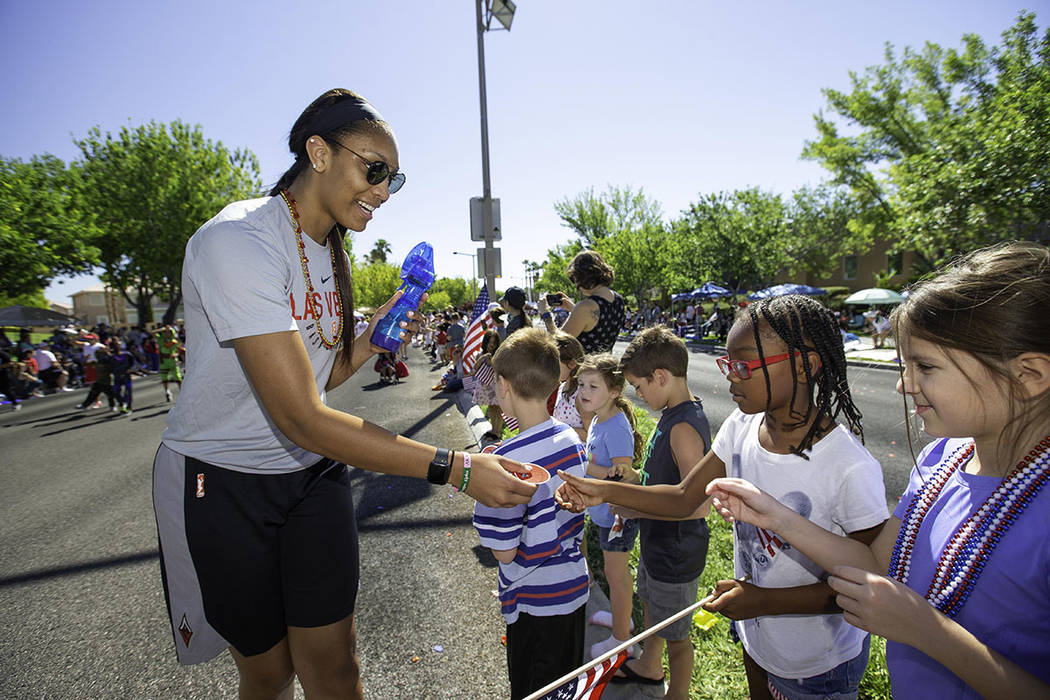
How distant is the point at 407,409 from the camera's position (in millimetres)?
10820

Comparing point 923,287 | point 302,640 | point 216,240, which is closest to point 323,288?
point 216,240

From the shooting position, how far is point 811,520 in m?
1.64

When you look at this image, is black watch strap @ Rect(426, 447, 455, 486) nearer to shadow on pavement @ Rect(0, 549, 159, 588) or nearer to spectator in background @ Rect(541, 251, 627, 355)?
spectator in background @ Rect(541, 251, 627, 355)

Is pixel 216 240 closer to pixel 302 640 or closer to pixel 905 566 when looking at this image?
pixel 302 640

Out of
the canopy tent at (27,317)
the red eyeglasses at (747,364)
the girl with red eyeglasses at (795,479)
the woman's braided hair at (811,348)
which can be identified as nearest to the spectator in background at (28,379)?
the canopy tent at (27,317)

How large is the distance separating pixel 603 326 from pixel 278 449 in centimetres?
351

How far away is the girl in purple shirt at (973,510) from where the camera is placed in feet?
3.33

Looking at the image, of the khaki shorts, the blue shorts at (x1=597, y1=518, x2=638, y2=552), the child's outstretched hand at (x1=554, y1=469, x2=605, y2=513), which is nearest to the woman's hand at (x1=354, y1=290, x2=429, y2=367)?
the child's outstretched hand at (x1=554, y1=469, x2=605, y2=513)

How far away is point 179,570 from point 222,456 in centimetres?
44

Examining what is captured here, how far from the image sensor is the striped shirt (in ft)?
6.49

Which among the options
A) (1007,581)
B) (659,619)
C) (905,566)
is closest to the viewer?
(1007,581)

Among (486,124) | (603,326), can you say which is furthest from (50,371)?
(603,326)

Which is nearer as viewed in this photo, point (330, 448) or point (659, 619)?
point (330, 448)

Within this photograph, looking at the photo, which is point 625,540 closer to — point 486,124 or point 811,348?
point 811,348
